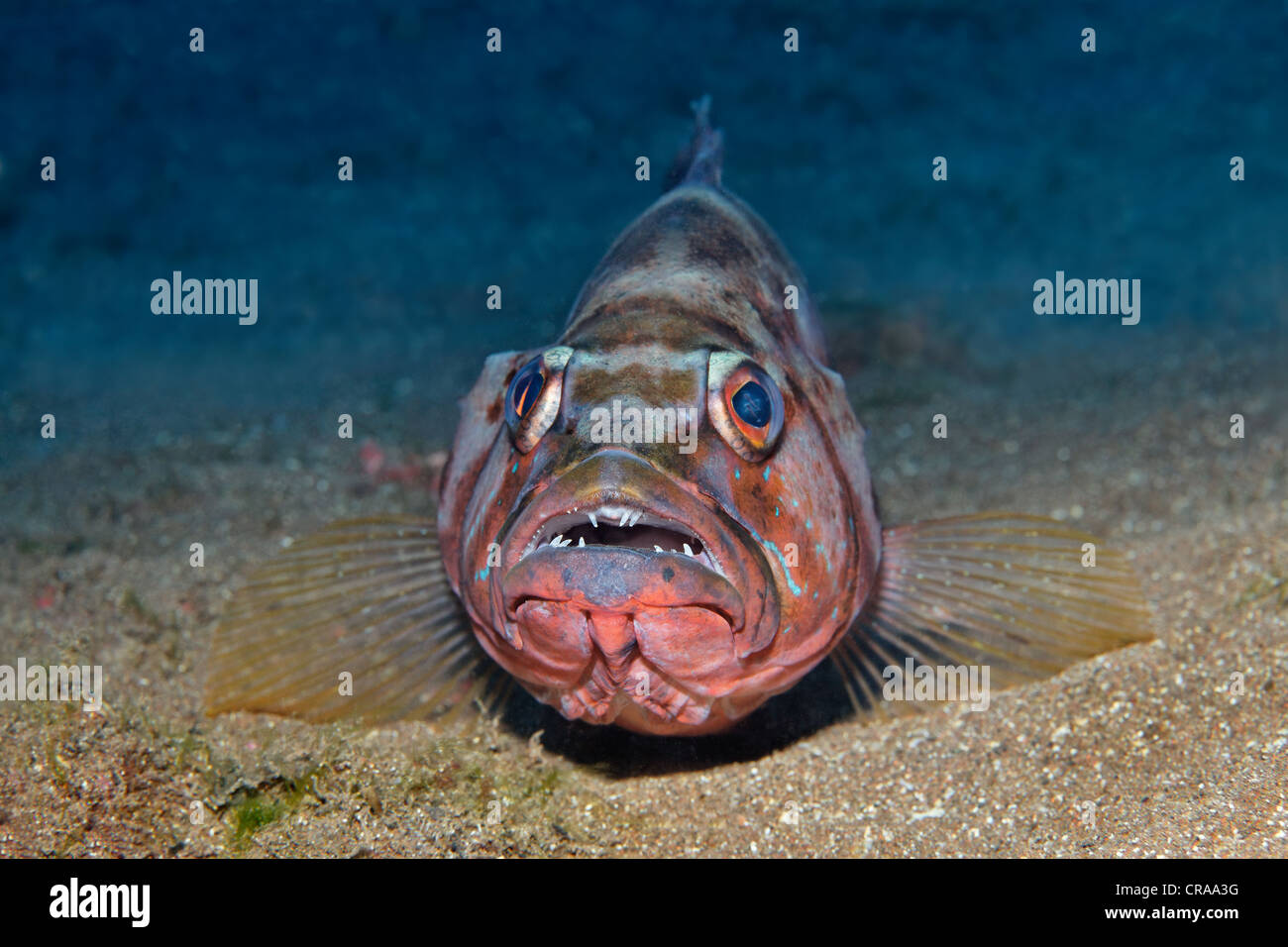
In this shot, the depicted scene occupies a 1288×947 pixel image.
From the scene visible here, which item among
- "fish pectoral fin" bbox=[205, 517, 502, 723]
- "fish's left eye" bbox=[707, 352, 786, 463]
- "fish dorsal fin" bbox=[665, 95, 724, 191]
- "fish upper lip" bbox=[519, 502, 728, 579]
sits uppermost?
"fish dorsal fin" bbox=[665, 95, 724, 191]

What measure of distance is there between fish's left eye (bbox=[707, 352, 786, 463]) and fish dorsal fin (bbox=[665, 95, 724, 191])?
6.91 feet

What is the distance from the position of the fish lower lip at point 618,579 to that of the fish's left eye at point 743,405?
0.47 meters

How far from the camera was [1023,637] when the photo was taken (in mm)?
3639

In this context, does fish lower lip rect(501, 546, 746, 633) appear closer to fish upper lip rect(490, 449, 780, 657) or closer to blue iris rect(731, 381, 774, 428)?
fish upper lip rect(490, 449, 780, 657)

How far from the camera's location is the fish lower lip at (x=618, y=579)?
2.14 meters

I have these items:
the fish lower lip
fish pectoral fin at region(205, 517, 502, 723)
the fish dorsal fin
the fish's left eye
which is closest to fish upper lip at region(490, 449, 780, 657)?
the fish lower lip

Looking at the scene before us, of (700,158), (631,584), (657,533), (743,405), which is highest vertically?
(700,158)

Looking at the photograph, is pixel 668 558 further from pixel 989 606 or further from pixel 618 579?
pixel 989 606

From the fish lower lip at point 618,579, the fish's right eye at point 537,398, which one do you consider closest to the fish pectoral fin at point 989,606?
the fish lower lip at point 618,579

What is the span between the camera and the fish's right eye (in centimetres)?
262

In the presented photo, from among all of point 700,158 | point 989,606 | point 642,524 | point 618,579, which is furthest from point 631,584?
point 700,158

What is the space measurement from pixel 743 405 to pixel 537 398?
62 centimetres

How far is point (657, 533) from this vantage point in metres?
2.48
